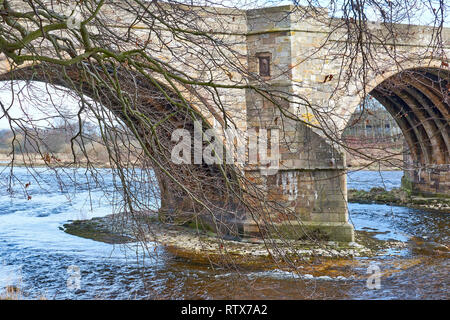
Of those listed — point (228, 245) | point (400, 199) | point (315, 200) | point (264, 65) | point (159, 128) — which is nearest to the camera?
point (159, 128)

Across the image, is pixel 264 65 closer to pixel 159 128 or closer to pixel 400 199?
pixel 159 128

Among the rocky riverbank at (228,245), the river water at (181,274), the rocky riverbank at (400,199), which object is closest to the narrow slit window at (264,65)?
the rocky riverbank at (228,245)

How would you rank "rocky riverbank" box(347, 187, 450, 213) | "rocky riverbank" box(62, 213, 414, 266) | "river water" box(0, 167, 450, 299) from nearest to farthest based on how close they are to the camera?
"river water" box(0, 167, 450, 299) < "rocky riverbank" box(62, 213, 414, 266) < "rocky riverbank" box(347, 187, 450, 213)

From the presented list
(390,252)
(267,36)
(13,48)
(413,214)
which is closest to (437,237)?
(390,252)

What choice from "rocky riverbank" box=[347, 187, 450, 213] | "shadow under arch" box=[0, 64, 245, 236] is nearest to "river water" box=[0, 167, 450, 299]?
"shadow under arch" box=[0, 64, 245, 236]

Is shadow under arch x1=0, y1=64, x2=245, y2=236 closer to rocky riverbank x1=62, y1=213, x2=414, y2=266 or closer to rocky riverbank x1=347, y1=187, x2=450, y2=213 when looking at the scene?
rocky riverbank x1=62, y1=213, x2=414, y2=266

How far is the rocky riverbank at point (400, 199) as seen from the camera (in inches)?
556

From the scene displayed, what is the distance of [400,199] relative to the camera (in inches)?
597

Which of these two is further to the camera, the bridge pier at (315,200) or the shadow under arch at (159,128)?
the bridge pier at (315,200)

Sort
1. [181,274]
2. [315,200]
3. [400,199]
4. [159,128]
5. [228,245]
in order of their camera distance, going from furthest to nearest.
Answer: [400,199] → [315,200] → [228,245] → [181,274] → [159,128]

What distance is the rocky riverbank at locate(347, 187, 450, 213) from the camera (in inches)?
556

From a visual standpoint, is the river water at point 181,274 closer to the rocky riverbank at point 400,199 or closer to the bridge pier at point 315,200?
the bridge pier at point 315,200

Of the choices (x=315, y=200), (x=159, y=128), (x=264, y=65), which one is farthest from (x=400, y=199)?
(x=159, y=128)
